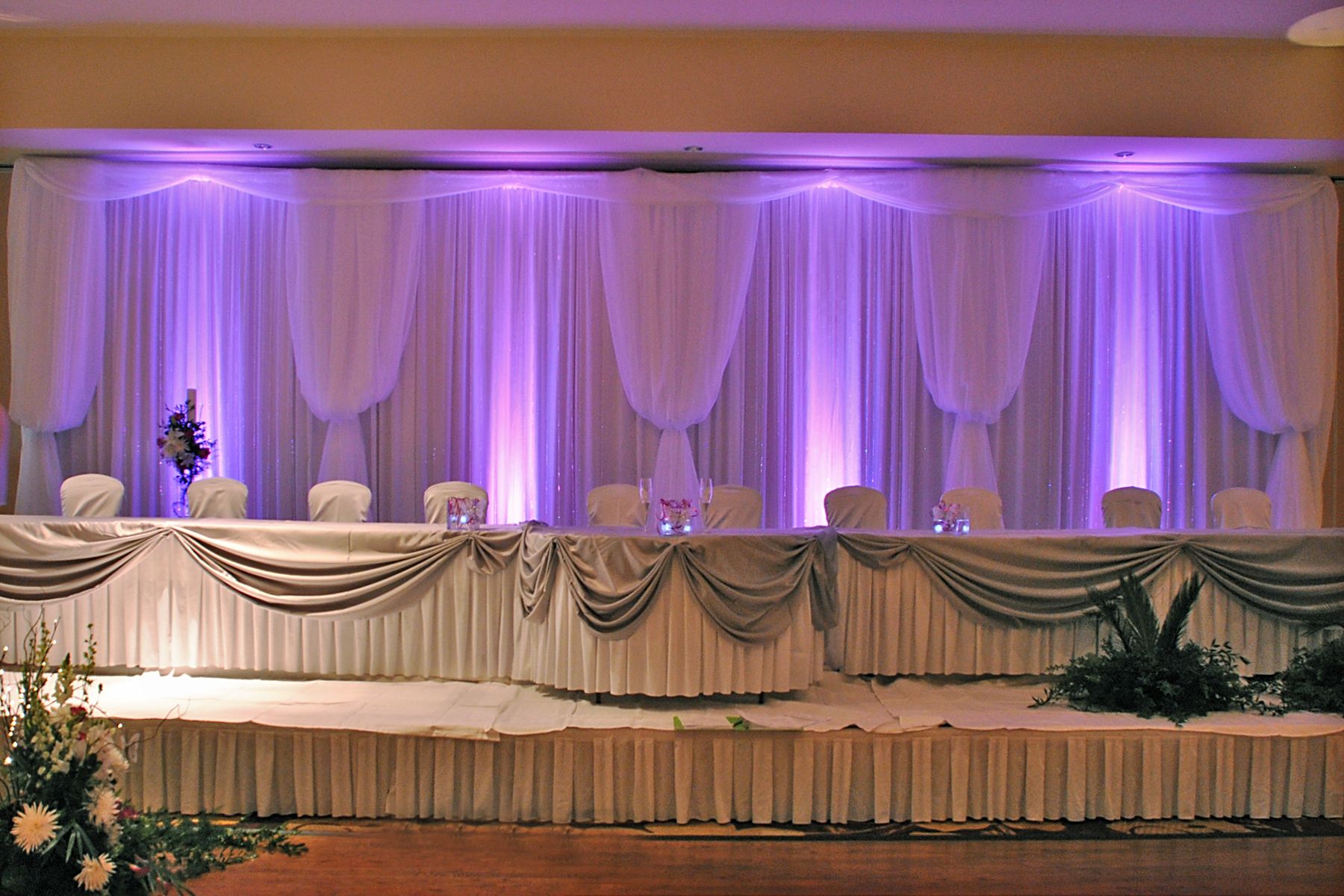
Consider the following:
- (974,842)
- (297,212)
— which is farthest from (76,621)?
(974,842)

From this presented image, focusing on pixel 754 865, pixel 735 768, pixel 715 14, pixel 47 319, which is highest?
pixel 715 14

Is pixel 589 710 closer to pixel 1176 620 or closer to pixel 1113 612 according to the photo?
pixel 1113 612

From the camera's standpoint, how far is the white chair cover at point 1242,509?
5844mm

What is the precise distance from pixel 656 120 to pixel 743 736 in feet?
12.4

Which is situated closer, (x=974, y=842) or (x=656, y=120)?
(x=974, y=842)

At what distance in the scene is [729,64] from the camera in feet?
19.7

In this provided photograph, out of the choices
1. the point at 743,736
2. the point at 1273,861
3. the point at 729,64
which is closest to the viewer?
the point at 1273,861

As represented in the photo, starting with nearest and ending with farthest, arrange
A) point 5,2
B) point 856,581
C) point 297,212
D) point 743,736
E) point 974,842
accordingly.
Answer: point 974,842
point 743,736
point 856,581
point 5,2
point 297,212

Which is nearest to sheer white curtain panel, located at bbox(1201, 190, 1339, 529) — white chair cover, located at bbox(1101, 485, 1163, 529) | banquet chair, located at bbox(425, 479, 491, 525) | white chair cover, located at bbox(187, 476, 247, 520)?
white chair cover, located at bbox(1101, 485, 1163, 529)

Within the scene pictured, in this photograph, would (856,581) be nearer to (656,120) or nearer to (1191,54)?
(656,120)

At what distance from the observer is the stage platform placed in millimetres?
3758

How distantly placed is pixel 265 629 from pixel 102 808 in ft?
7.12

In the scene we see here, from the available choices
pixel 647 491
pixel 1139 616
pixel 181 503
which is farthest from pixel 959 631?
pixel 181 503

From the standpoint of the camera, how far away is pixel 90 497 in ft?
19.4
